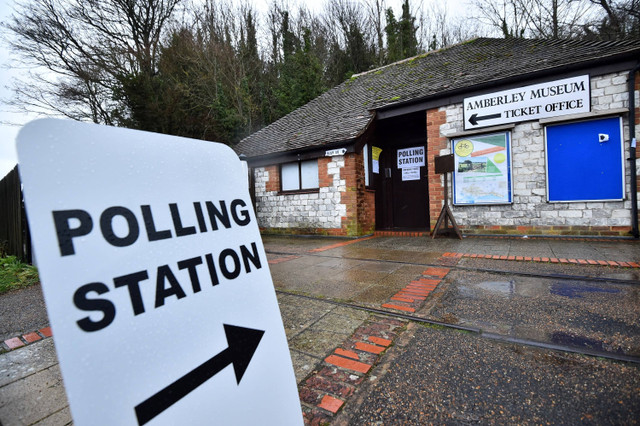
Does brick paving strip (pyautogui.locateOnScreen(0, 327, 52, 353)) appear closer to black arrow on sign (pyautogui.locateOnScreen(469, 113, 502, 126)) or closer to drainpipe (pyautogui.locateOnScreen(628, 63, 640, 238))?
black arrow on sign (pyautogui.locateOnScreen(469, 113, 502, 126))

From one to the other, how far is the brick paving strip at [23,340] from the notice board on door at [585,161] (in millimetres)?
8677

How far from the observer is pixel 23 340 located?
2600 millimetres

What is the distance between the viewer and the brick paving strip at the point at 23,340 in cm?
248

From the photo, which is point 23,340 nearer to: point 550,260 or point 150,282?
point 150,282

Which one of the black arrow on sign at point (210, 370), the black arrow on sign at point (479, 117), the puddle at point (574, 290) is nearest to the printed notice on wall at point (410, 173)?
the black arrow on sign at point (479, 117)

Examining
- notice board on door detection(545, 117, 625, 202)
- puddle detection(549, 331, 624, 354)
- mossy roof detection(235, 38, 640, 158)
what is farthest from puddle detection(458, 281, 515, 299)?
mossy roof detection(235, 38, 640, 158)

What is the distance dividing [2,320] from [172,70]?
14.1m

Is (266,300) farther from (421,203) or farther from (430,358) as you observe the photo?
(421,203)

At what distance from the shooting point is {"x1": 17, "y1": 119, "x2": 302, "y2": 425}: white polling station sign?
2.36ft

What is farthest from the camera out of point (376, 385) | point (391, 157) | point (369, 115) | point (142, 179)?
point (391, 157)

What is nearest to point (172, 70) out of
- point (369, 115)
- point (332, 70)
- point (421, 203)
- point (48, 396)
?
point (332, 70)

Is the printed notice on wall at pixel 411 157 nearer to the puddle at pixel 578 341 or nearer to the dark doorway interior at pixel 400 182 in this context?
the dark doorway interior at pixel 400 182

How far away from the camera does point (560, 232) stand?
650cm

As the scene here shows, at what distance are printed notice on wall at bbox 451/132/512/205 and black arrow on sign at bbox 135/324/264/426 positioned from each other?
7435mm
